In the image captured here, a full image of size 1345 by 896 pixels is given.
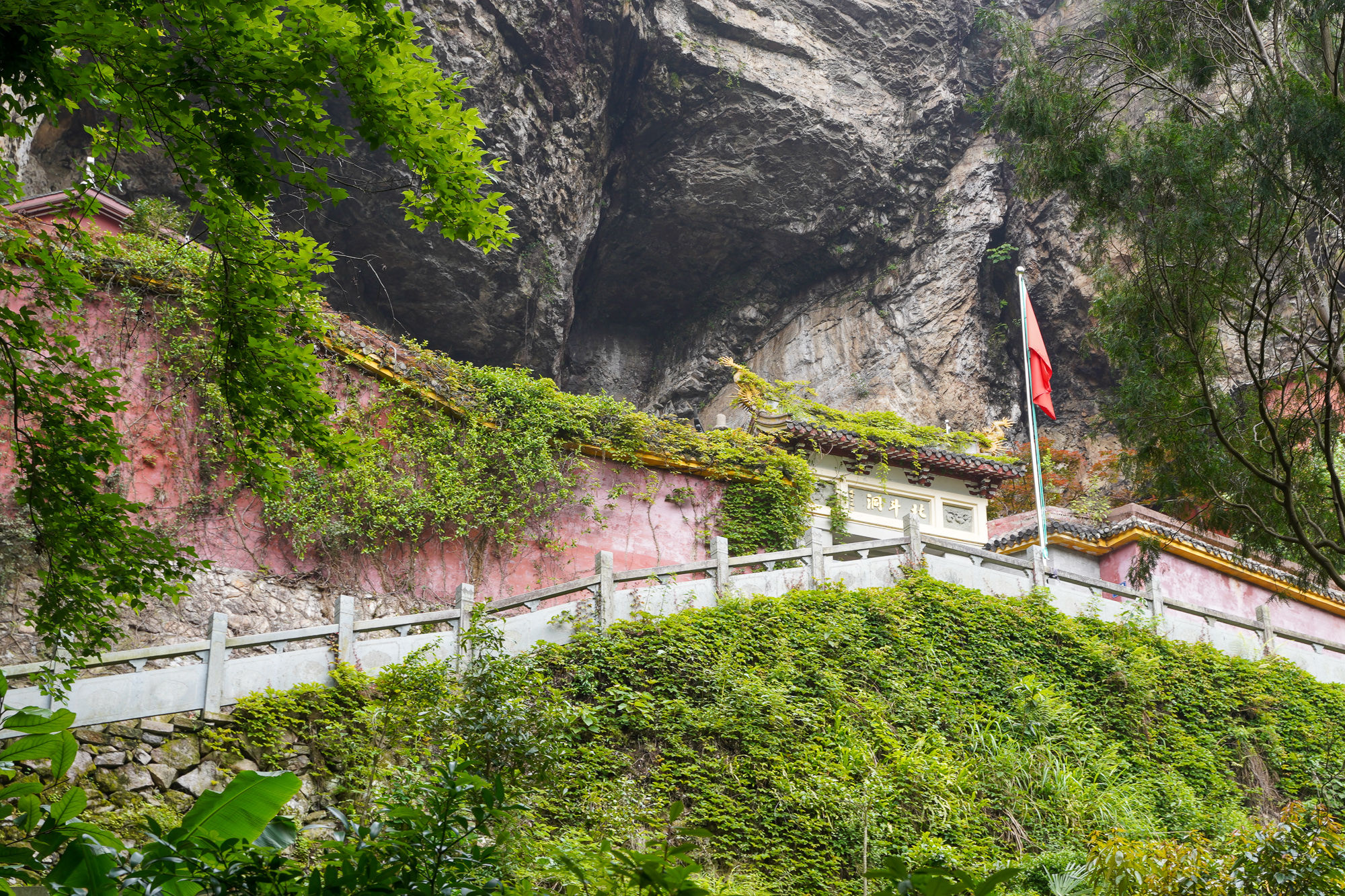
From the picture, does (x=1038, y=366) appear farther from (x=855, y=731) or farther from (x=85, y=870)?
(x=85, y=870)

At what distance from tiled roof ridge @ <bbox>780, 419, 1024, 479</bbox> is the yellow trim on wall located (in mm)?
1699

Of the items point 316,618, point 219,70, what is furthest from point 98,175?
point 316,618

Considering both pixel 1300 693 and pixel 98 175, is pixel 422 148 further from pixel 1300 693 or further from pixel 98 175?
pixel 1300 693

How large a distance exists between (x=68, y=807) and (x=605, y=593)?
871cm

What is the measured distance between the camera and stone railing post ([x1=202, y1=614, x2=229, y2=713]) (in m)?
8.14

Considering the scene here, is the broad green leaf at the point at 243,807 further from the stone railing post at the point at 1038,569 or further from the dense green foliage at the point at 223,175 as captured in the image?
the stone railing post at the point at 1038,569

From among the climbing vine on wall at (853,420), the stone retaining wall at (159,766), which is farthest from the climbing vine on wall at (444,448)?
the stone retaining wall at (159,766)

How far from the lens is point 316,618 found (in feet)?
38.8

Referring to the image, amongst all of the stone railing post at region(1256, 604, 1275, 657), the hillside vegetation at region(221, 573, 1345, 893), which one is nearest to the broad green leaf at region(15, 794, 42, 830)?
the hillside vegetation at region(221, 573, 1345, 893)

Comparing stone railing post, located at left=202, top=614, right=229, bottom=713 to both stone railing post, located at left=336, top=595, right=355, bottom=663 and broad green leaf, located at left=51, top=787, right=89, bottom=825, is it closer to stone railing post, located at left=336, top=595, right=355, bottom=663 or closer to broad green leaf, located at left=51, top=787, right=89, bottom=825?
stone railing post, located at left=336, top=595, right=355, bottom=663

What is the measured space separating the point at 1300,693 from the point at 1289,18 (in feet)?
28.9

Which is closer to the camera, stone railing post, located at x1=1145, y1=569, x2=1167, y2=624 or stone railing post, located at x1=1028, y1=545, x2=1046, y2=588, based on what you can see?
stone railing post, located at x1=1028, y1=545, x2=1046, y2=588

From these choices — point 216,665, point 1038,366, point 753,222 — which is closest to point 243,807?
point 216,665

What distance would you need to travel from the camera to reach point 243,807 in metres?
2.14
